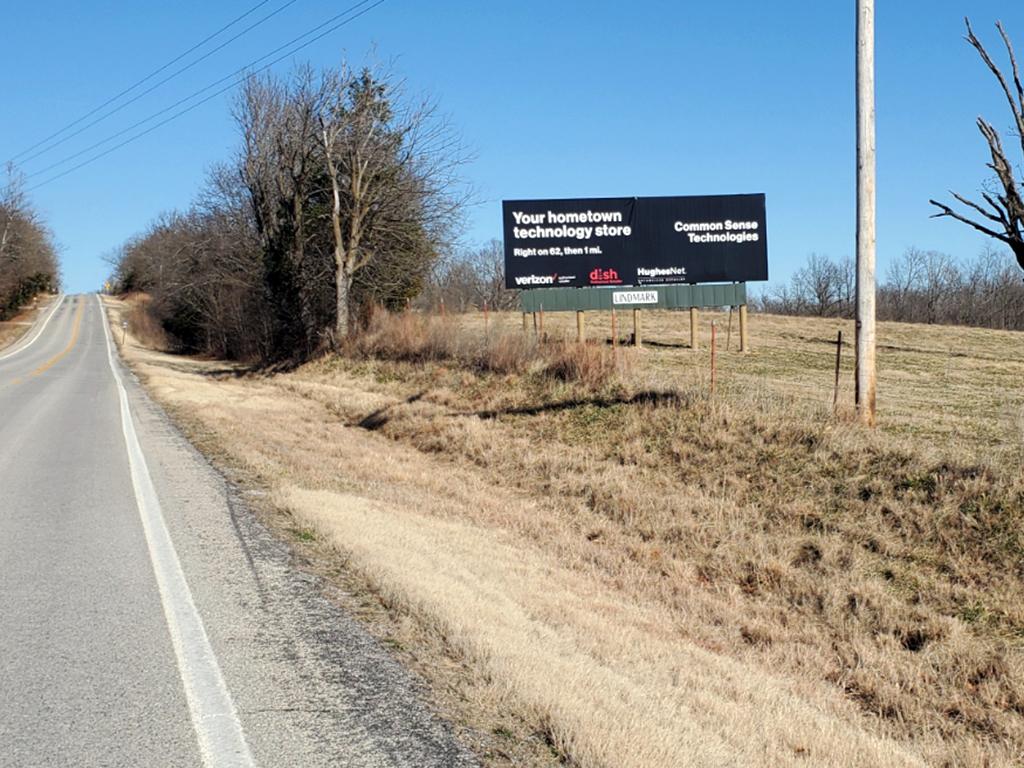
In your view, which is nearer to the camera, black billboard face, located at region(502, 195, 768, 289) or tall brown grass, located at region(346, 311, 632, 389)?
tall brown grass, located at region(346, 311, 632, 389)

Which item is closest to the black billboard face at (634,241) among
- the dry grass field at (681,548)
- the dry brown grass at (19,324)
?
the dry grass field at (681,548)

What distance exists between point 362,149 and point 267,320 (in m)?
14.0

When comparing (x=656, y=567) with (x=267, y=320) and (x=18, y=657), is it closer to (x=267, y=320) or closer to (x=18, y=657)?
(x=18, y=657)

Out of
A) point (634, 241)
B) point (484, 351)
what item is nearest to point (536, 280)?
point (634, 241)

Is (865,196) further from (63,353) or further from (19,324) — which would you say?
(19,324)

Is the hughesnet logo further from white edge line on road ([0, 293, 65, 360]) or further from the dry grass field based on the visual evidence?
white edge line on road ([0, 293, 65, 360])

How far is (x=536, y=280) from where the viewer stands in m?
27.1

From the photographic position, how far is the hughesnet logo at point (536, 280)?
2702 cm

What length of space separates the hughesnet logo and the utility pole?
1399 cm

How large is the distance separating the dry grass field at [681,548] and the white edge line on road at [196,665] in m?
1.11

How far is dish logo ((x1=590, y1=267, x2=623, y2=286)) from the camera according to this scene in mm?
27156

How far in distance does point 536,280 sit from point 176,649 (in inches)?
866

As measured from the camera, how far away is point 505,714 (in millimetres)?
4844

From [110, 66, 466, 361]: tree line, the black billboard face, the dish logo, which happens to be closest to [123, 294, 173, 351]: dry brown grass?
[110, 66, 466, 361]: tree line
